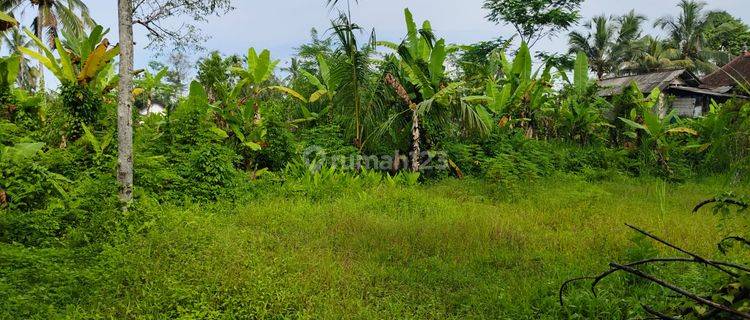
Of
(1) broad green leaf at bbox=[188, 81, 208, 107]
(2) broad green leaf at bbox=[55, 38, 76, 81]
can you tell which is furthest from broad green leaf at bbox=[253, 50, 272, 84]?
(2) broad green leaf at bbox=[55, 38, 76, 81]

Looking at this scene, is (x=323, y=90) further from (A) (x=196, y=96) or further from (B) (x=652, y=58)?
(B) (x=652, y=58)

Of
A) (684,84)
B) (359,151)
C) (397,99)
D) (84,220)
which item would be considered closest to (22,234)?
(84,220)

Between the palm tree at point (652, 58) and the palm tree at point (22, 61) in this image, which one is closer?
the palm tree at point (22, 61)

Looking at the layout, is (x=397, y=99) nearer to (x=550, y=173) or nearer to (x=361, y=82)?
(x=361, y=82)

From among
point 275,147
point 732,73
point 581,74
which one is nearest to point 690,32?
point 732,73

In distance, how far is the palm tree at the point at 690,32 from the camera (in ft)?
99.3

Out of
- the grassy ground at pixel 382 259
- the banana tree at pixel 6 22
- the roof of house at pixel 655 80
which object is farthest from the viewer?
the roof of house at pixel 655 80

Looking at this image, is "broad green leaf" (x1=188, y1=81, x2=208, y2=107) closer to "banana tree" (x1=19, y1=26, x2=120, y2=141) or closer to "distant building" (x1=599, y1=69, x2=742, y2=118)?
"banana tree" (x1=19, y1=26, x2=120, y2=141)

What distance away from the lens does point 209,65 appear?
10.8 m

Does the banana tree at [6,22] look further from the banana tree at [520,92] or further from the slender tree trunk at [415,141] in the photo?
the banana tree at [520,92]

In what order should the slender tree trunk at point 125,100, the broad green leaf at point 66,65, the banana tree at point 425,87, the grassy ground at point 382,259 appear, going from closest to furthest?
the grassy ground at point 382,259, the slender tree trunk at point 125,100, the broad green leaf at point 66,65, the banana tree at point 425,87

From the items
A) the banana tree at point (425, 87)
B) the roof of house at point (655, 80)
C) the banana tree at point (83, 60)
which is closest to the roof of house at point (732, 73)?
the roof of house at point (655, 80)

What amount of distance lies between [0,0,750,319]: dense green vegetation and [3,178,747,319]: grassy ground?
23 mm

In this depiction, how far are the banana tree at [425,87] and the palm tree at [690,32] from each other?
92.2 ft
